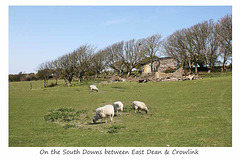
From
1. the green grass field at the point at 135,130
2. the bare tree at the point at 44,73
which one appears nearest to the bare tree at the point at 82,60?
the bare tree at the point at 44,73

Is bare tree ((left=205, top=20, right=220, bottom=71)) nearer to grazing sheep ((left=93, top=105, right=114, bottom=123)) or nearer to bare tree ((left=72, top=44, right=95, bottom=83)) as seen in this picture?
bare tree ((left=72, top=44, right=95, bottom=83))

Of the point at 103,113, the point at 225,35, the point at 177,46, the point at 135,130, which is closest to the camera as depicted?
the point at 135,130

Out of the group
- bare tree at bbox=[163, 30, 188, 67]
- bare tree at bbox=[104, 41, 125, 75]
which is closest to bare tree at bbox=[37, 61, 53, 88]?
bare tree at bbox=[104, 41, 125, 75]

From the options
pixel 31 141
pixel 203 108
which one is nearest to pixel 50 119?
pixel 31 141

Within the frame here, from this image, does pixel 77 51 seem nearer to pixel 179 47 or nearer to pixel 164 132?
pixel 179 47

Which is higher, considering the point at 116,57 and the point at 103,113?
the point at 116,57

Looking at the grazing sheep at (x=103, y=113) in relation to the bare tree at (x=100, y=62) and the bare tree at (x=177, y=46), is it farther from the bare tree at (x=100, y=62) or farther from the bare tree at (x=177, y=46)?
the bare tree at (x=100, y=62)

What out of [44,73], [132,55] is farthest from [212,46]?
[44,73]

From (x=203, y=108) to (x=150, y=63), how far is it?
5248 cm

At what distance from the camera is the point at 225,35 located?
5241 centimetres

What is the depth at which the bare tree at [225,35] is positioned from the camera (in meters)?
51.2

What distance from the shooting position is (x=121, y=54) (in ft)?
238

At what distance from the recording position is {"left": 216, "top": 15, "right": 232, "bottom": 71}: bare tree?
5116 centimetres

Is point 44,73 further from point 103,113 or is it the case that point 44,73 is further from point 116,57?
point 103,113
